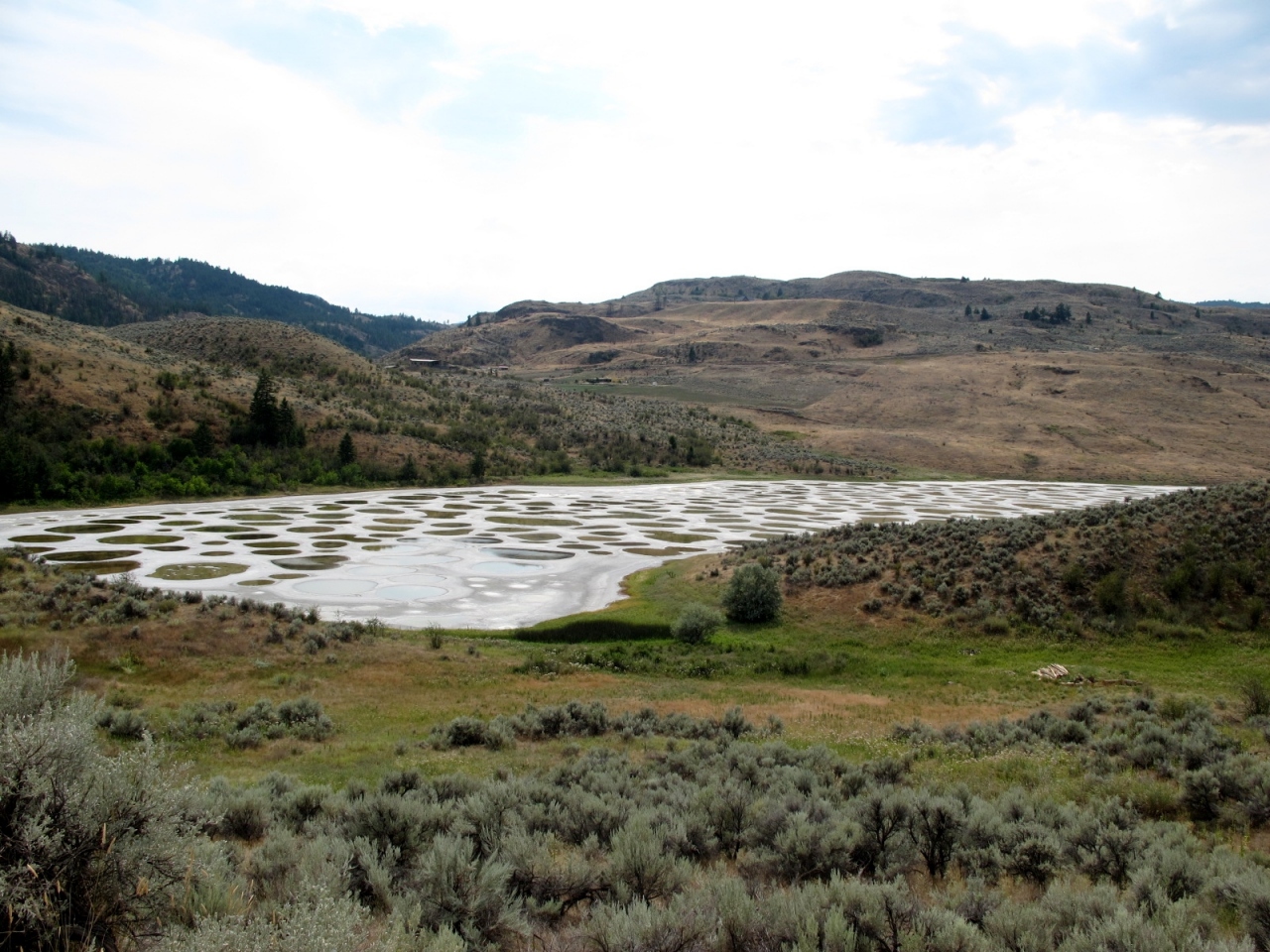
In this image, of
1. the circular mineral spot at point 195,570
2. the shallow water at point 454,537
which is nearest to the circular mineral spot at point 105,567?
the shallow water at point 454,537

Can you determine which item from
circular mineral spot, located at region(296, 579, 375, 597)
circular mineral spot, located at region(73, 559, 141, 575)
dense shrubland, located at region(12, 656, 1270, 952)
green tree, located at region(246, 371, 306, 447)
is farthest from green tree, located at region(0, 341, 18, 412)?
dense shrubland, located at region(12, 656, 1270, 952)

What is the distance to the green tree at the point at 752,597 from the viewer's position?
2553cm

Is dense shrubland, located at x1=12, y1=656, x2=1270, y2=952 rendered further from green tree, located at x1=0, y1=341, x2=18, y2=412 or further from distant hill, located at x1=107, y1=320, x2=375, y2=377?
distant hill, located at x1=107, y1=320, x2=375, y2=377

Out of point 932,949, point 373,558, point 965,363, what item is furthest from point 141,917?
point 965,363

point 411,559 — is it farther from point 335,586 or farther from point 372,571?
point 335,586

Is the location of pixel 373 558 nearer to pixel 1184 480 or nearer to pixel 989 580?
pixel 989 580

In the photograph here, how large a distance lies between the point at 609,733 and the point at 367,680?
24.2 feet

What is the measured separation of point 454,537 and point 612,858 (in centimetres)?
3392

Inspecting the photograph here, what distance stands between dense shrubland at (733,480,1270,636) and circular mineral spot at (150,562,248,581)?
67.7ft

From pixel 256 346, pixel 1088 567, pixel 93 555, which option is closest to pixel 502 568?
pixel 93 555

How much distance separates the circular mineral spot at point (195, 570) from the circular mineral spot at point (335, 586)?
3441 mm

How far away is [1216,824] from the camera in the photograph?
8656 mm

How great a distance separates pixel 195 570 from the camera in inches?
1175

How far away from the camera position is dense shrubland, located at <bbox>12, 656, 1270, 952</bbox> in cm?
467
